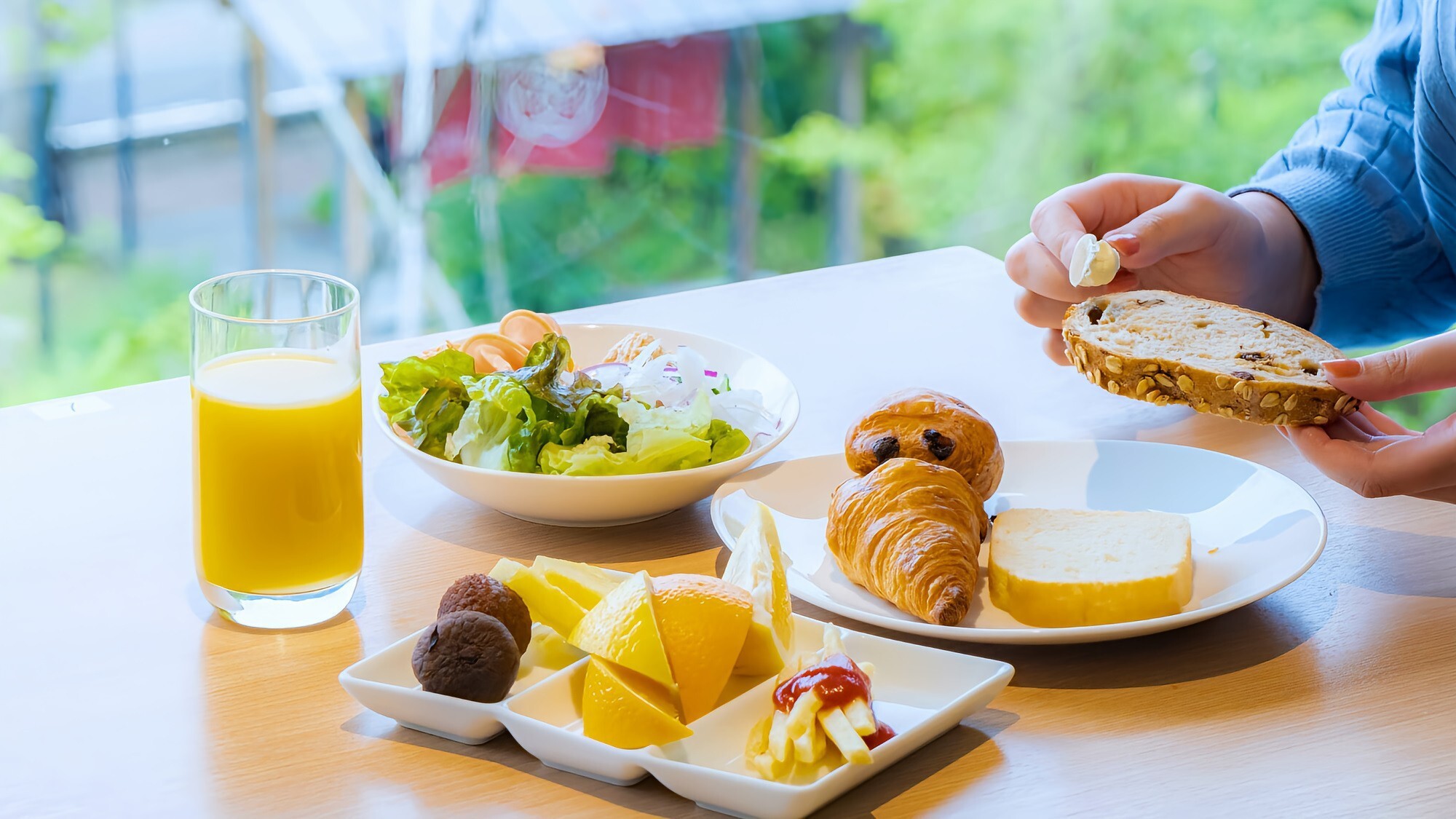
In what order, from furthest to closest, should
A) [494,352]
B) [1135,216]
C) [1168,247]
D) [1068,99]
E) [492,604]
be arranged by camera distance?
[1068,99] → [1135,216] → [1168,247] → [494,352] → [492,604]

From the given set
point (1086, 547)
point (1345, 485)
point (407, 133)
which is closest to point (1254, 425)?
point (1345, 485)

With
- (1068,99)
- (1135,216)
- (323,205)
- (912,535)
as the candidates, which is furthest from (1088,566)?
(1068,99)

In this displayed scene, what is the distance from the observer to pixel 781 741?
0.72m

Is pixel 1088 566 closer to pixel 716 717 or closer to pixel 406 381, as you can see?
pixel 716 717

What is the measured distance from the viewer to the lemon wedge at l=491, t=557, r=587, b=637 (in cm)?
86

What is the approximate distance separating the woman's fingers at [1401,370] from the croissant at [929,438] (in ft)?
0.97

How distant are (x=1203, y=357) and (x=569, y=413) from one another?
2.02 feet

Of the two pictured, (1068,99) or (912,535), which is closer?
(912,535)

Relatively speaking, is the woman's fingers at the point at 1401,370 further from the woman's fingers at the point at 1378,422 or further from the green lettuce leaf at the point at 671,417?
the green lettuce leaf at the point at 671,417

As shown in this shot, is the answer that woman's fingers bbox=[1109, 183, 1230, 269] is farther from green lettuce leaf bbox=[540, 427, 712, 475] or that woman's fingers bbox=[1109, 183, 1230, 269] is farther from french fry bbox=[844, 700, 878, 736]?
french fry bbox=[844, 700, 878, 736]

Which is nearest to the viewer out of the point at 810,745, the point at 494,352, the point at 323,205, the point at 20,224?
the point at 810,745

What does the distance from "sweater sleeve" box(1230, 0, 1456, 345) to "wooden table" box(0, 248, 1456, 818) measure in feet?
1.27

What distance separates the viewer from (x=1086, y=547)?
3.17 ft

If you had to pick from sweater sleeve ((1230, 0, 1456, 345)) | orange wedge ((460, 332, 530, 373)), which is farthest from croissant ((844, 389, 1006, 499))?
sweater sleeve ((1230, 0, 1456, 345))
